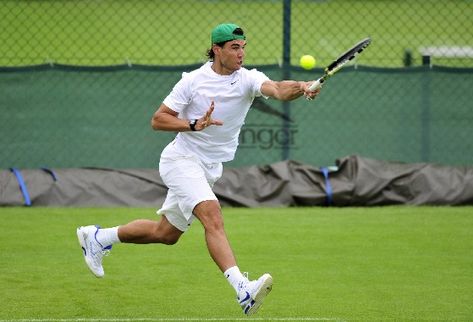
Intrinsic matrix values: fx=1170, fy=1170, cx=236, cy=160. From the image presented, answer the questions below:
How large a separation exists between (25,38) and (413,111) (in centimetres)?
747

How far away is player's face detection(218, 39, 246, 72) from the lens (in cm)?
754

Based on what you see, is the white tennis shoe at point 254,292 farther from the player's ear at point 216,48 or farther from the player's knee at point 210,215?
the player's ear at point 216,48

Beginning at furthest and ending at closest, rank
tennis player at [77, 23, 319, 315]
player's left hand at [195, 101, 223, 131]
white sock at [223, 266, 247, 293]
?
tennis player at [77, 23, 319, 315] < player's left hand at [195, 101, 223, 131] < white sock at [223, 266, 247, 293]

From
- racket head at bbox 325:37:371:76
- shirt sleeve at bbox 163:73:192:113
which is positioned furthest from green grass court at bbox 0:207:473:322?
racket head at bbox 325:37:371:76

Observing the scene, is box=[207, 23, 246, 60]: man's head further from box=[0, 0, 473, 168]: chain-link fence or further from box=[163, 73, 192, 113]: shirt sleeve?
box=[0, 0, 473, 168]: chain-link fence

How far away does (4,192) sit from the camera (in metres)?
11.5

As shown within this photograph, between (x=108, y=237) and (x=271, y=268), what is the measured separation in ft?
4.57

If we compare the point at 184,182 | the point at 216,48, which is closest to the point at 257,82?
the point at 216,48

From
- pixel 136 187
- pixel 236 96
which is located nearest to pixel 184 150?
pixel 236 96

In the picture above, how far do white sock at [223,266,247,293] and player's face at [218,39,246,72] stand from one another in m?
1.38

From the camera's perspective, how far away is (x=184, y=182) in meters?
7.43

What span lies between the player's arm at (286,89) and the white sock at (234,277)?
115cm

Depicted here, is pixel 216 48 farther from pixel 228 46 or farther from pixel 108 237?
pixel 108 237

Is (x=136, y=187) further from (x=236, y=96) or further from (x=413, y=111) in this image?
(x=236, y=96)
